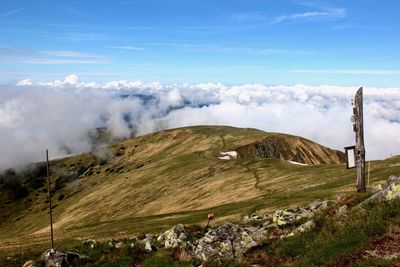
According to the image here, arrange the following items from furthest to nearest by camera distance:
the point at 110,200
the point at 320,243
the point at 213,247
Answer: the point at 110,200 < the point at 213,247 < the point at 320,243

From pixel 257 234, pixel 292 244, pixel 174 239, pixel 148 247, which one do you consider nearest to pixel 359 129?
pixel 257 234

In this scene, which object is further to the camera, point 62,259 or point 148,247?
point 148,247

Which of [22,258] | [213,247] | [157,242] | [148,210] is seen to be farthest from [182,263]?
[148,210]

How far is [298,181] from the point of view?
84.2 m

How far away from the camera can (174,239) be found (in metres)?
30.0

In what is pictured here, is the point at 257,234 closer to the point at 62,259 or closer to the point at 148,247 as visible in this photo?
the point at 148,247

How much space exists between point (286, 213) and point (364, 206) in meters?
9.89

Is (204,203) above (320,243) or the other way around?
the other way around

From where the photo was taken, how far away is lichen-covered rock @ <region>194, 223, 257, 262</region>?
2439 centimetres

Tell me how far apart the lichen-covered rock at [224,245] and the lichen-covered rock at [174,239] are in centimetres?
238

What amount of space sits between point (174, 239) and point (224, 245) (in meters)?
5.76

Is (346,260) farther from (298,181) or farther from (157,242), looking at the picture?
(298,181)

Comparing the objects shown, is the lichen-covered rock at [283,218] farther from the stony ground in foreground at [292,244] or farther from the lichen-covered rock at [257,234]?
the lichen-covered rock at [257,234]

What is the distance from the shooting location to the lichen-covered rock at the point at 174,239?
29.1m
